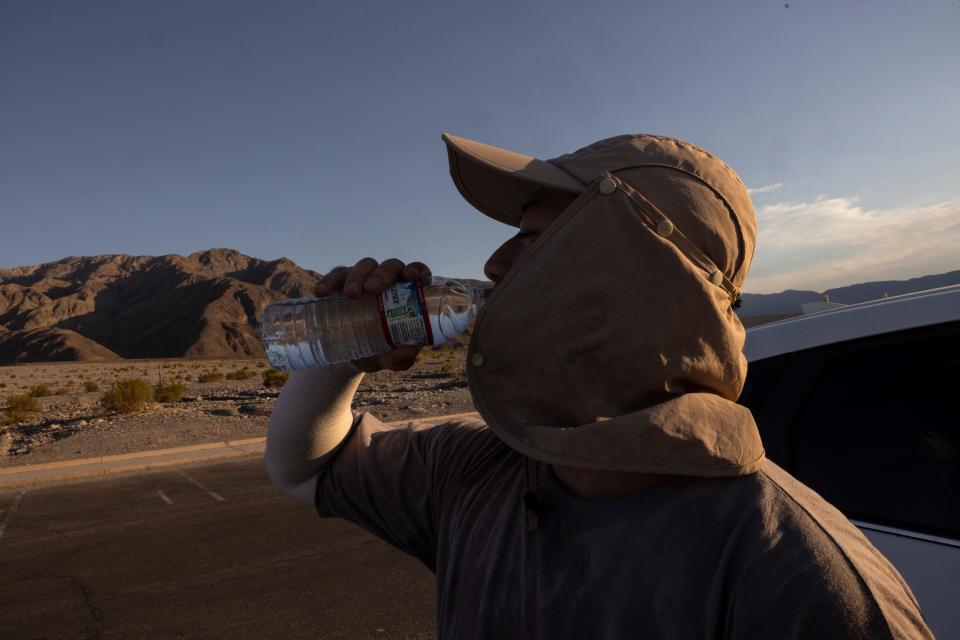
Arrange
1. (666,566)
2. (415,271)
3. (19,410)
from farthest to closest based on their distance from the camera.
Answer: (19,410) → (415,271) → (666,566)

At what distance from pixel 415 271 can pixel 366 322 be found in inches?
17.2

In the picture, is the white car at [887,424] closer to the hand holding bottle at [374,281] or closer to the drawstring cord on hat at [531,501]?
the drawstring cord on hat at [531,501]

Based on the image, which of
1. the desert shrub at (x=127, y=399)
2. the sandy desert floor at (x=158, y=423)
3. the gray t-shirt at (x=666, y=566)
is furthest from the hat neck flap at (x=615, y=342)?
the desert shrub at (x=127, y=399)

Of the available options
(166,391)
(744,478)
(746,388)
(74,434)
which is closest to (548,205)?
(744,478)

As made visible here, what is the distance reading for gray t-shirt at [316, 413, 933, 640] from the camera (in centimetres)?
99

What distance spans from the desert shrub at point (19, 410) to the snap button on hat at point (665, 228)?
72.4 ft

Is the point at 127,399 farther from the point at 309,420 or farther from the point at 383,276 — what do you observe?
the point at 383,276

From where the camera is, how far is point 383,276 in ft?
5.83

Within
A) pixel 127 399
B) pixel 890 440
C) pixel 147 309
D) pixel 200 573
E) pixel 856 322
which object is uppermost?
pixel 147 309

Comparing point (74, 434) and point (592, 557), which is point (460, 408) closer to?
point (74, 434)

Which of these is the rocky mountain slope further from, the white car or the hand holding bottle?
the white car

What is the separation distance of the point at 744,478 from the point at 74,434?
17.4m

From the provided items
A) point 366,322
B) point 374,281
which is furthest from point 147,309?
point 374,281

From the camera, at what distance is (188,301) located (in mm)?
135625
